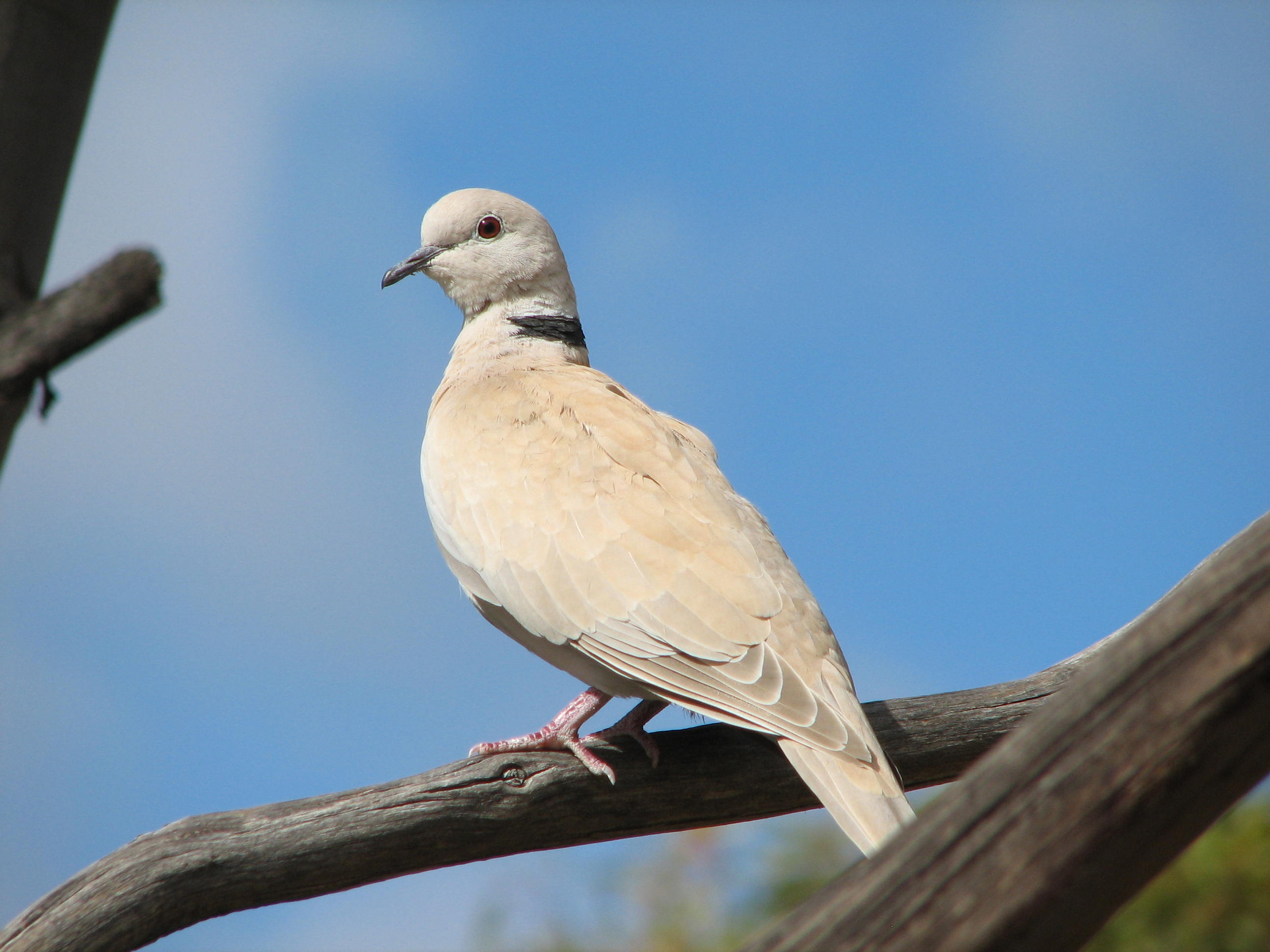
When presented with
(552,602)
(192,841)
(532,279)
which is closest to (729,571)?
(552,602)

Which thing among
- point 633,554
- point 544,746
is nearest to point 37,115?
point 633,554

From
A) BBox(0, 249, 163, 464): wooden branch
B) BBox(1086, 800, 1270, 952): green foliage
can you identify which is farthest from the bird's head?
BBox(1086, 800, 1270, 952): green foliage

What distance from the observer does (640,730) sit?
3.14 m

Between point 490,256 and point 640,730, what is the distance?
83.9 inches

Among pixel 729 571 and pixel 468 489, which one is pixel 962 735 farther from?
pixel 468 489

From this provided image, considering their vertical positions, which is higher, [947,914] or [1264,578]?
[1264,578]

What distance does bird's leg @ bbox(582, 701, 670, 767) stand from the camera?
308 centimetres

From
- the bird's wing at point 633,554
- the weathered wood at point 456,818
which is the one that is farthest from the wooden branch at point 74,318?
the bird's wing at point 633,554

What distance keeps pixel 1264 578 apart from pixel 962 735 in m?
1.91

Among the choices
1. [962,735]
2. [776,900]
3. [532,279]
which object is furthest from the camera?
[776,900]

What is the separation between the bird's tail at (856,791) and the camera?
7.79ft

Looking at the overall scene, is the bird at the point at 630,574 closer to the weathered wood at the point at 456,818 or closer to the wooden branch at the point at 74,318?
the weathered wood at the point at 456,818

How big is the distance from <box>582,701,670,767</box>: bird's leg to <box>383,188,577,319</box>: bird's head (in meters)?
1.86

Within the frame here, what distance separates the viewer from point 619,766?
3.08 m
